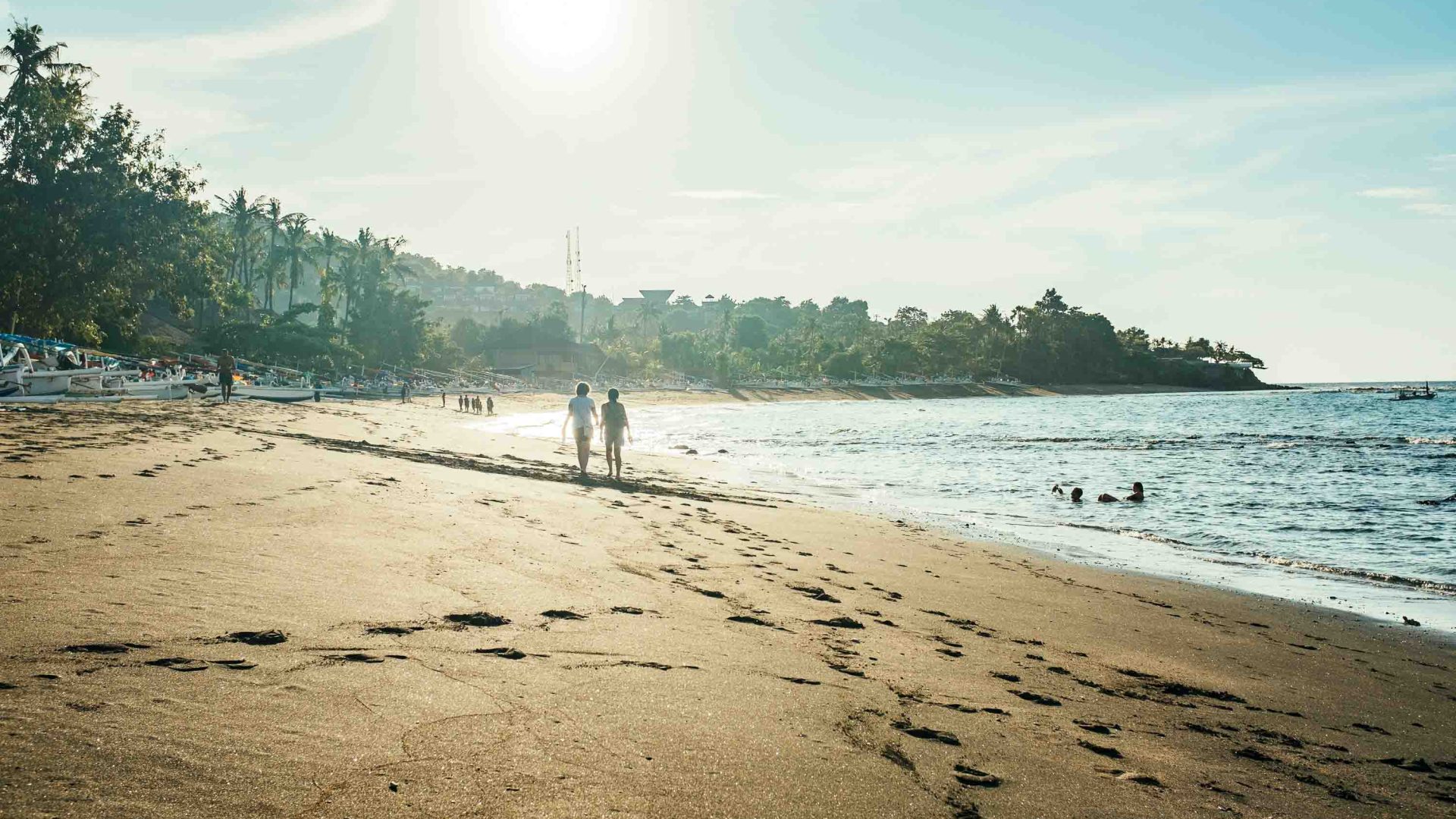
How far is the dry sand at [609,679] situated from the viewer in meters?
2.85

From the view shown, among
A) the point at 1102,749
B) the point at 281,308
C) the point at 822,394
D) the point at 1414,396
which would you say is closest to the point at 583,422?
the point at 1102,749

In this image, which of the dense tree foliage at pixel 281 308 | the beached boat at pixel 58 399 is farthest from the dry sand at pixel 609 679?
the dense tree foliage at pixel 281 308

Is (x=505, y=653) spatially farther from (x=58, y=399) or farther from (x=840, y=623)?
(x=58, y=399)

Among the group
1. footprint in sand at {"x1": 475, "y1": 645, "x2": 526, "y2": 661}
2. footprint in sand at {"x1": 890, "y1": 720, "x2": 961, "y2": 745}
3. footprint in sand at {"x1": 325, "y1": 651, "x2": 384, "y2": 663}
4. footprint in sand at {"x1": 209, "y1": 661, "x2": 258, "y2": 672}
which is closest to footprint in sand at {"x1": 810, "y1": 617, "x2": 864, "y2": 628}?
footprint in sand at {"x1": 890, "y1": 720, "x2": 961, "y2": 745}

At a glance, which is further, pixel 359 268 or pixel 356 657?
pixel 359 268

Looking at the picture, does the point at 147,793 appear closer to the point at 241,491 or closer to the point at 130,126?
the point at 241,491

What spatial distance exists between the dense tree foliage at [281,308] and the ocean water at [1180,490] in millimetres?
17117

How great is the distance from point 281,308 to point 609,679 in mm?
191113

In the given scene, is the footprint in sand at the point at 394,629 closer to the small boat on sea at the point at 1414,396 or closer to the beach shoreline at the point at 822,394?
the beach shoreline at the point at 822,394

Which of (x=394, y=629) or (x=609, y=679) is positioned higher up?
(x=394, y=629)

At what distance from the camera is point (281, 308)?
171625 millimetres

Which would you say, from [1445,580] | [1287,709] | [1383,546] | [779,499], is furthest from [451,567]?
[1383,546]

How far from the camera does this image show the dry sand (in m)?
2.85

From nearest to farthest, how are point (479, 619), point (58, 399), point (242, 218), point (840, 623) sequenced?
point (479, 619)
point (840, 623)
point (58, 399)
point (242, 218)
